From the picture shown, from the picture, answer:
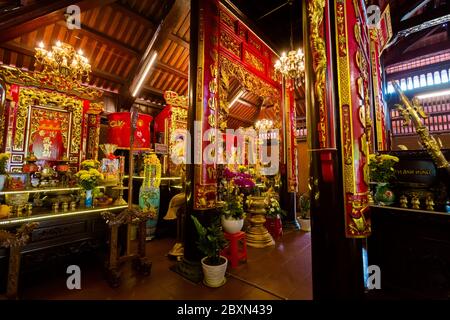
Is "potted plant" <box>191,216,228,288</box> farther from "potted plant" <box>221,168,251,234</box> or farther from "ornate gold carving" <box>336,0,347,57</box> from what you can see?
"ornate gold carving" <box>336,0,347,57</box>

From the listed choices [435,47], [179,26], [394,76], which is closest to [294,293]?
[179,26]

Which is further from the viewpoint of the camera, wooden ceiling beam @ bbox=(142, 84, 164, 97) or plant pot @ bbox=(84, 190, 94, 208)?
wooden ceiling beam @ bbox=(142, 84, 164, 97)

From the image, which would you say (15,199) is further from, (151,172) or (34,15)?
(34,15)

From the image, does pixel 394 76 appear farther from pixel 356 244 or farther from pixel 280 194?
pixel 356 244

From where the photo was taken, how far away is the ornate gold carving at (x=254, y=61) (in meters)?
4.06

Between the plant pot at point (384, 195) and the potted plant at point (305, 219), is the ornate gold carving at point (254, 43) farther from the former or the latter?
the potted plant at point (305, 219)

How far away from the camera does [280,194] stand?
16.2ft

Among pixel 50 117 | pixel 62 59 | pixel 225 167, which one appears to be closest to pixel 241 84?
pixel 225 167

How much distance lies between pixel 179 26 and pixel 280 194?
530 cm

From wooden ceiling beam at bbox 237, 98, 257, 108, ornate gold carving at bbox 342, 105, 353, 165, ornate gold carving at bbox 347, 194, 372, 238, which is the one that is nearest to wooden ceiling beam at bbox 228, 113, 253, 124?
wooden ceiling beam at bbox 237, 98, 257, 108

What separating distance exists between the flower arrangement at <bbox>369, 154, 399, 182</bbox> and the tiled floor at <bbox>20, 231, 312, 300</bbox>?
157 cm

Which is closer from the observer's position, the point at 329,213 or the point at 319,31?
the point at 329,213

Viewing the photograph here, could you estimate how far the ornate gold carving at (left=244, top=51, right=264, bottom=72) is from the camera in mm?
4063

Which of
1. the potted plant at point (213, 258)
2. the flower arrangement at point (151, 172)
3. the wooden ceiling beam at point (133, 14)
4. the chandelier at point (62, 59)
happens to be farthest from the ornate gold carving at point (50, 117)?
the potted plant at point (213, 258)
